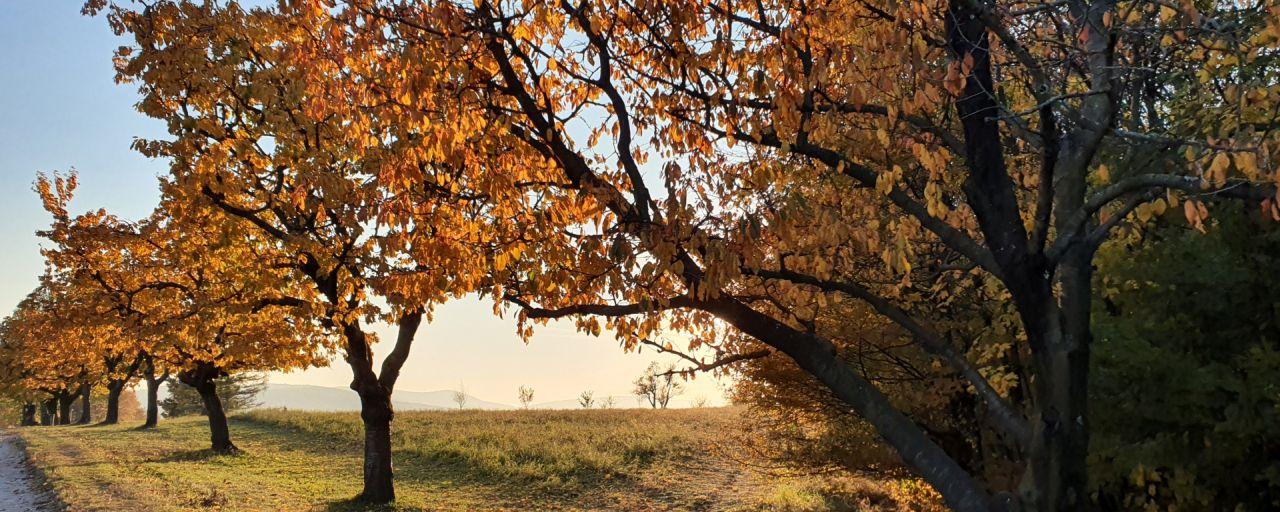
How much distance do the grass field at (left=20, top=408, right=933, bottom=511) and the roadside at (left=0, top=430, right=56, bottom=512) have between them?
47 centimetres

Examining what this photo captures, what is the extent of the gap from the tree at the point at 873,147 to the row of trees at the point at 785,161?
37 millimetres

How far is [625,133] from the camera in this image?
6.96 meters

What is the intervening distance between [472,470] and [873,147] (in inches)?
701

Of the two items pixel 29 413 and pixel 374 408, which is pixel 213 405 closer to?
pixel 374 408

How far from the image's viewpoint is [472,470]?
22391 millimetres

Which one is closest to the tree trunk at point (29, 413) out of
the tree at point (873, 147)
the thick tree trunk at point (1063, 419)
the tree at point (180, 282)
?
the tree at point (180, 282)

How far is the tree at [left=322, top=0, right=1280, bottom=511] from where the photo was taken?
5539 millimetres

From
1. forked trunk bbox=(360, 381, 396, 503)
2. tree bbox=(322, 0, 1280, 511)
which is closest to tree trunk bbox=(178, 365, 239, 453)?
forked trunk bbox=(360, 381, 396, 503)

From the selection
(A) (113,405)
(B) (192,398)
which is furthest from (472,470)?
(B) (192,398)

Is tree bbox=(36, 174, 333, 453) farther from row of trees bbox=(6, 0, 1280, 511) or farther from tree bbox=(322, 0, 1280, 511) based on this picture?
tree bbox=(322, 0, 1280, 511)

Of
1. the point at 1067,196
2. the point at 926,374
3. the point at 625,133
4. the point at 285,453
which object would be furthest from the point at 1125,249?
the point at 285,453

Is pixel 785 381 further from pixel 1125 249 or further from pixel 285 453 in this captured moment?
pixel 285 453

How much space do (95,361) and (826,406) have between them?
42182 mm

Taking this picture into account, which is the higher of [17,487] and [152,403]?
[152,403]
